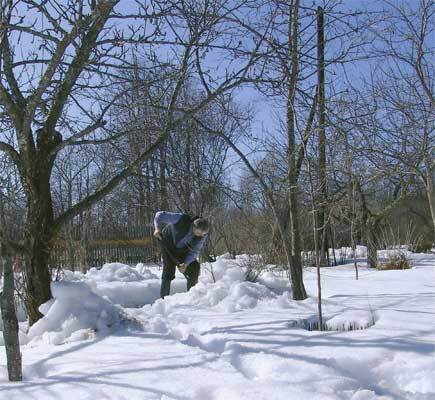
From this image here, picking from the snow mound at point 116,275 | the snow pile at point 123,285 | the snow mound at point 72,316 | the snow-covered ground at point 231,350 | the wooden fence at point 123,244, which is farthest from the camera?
the wooden fence at point 123,244

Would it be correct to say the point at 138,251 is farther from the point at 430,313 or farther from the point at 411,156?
the point at 430,313

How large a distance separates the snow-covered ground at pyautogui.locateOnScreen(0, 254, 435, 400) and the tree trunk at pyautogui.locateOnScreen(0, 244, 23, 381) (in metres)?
0.10

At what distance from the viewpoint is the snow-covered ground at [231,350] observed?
2582 mm

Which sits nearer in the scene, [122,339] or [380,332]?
[380,332]

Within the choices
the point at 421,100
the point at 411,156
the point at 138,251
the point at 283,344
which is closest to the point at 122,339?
the point at 283,344

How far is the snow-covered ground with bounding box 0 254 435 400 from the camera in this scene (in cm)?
258

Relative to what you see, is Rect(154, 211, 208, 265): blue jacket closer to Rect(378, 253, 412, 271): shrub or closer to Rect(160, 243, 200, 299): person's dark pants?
Rect(160, 243, 200, 299): person's dark pants

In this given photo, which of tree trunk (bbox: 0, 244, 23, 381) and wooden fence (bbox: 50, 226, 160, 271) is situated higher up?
wooden fence (bbox: 50, 226, 160, 271)

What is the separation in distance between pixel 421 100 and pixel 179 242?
4.07 meters

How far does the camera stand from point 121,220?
63.3 feet

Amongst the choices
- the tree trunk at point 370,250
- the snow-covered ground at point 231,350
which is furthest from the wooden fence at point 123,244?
the snow-covered ground at point 231,350

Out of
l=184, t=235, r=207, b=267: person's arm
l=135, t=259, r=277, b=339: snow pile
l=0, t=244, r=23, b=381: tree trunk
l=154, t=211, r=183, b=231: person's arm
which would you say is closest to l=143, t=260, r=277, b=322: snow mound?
l=135, t=259, r=277, b=339: snow pile

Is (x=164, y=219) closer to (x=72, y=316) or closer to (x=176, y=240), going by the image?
(x=176, y=240)

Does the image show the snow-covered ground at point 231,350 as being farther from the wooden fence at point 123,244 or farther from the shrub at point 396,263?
the wooden fence at point 123,244
